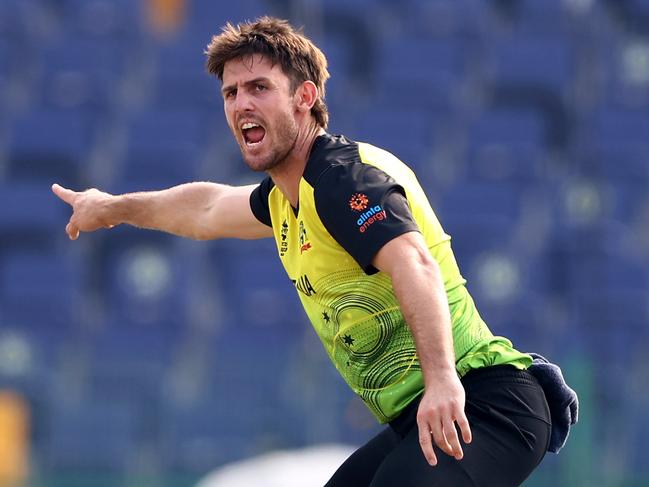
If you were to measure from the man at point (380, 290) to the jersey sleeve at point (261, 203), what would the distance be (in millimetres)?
162

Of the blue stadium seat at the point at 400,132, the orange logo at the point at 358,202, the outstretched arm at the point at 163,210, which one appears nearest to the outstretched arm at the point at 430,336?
the orange logo at the point at 358,202

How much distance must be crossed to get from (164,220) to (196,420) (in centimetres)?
571

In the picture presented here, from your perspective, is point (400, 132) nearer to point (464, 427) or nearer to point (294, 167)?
point (294, 167)

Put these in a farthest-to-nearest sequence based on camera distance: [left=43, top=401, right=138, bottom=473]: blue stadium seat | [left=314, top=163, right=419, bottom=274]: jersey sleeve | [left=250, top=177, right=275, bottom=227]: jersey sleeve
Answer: [left=43, top=401, right=138, bottom=473]: blue stadium seat
[left=250, top=177, right=275, bottom=227]: jersey sleeve
[left=314, top=163, right=419, bottom=274]: jersey sleeve

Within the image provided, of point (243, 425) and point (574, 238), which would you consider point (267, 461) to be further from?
point (574, 238)

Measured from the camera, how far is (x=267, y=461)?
9742 millimetres

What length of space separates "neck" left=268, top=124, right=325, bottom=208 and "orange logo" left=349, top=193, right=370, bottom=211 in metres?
0.43

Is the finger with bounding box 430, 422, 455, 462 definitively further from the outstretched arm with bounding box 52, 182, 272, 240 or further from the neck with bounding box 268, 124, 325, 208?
the outstretched arm with bounding box 52, 182, 272, 240

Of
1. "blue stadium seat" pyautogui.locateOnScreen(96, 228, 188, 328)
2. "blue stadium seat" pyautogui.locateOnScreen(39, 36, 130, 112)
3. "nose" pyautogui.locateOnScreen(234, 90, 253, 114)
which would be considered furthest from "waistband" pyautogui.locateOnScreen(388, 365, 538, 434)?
"blue stadium seat" pyautogui.locateOnScreen(39, 36, 130, 112)

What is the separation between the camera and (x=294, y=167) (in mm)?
4523

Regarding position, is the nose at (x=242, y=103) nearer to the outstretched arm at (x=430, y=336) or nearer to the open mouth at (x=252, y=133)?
the open mouth at (x=252, y=133)

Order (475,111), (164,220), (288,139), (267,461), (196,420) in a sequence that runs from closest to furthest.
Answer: (288,139) < (164,220) < (267,461) < (196,420) < (475,111)

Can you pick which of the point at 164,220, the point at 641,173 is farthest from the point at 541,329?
the point at 164,220

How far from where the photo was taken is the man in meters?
3.94
